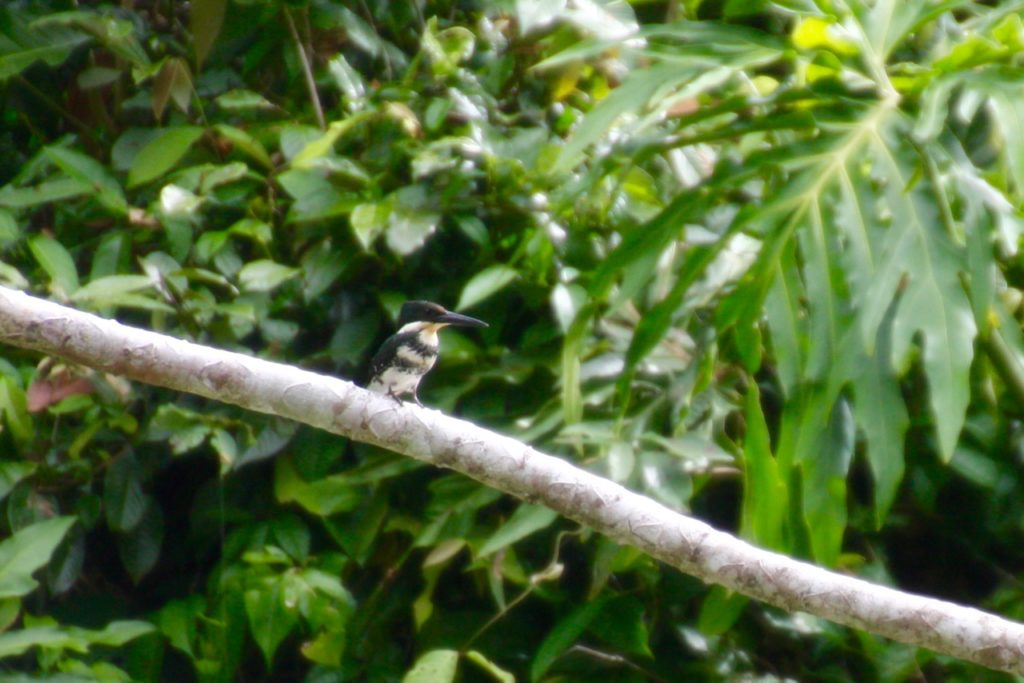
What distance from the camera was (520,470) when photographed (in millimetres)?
1751

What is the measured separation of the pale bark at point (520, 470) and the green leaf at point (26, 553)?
0.67 m

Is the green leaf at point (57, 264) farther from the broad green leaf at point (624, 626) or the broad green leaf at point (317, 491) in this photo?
the broad green leaf at point (624, 626)

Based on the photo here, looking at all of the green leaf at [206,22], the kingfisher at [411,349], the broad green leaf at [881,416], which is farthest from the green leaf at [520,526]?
the green leaf at [206,22]

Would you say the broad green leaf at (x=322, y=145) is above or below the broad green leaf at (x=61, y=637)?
above

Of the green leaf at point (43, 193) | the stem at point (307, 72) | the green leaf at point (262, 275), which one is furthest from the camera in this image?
the stem at point (307, 72)

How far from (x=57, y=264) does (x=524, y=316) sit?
83 centimetres

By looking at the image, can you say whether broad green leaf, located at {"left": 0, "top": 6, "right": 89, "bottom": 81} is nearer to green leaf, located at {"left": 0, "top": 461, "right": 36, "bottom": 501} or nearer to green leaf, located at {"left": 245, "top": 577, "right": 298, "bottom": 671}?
green leaf, located at {"left": 0, "top": 461, "right": 36, "bottom": 501}

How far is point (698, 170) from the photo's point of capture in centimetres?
257

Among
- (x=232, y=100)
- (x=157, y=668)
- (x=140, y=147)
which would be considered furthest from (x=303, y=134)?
(x=157, y=668)

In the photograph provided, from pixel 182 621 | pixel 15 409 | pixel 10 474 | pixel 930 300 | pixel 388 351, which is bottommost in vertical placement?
pixel 182 621

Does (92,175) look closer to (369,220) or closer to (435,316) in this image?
(369,220)

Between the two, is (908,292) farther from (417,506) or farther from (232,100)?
(232,100)

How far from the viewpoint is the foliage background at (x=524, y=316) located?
6.73 ft

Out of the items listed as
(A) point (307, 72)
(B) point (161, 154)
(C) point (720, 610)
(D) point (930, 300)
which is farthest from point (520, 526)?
(A) point (307, 72)
